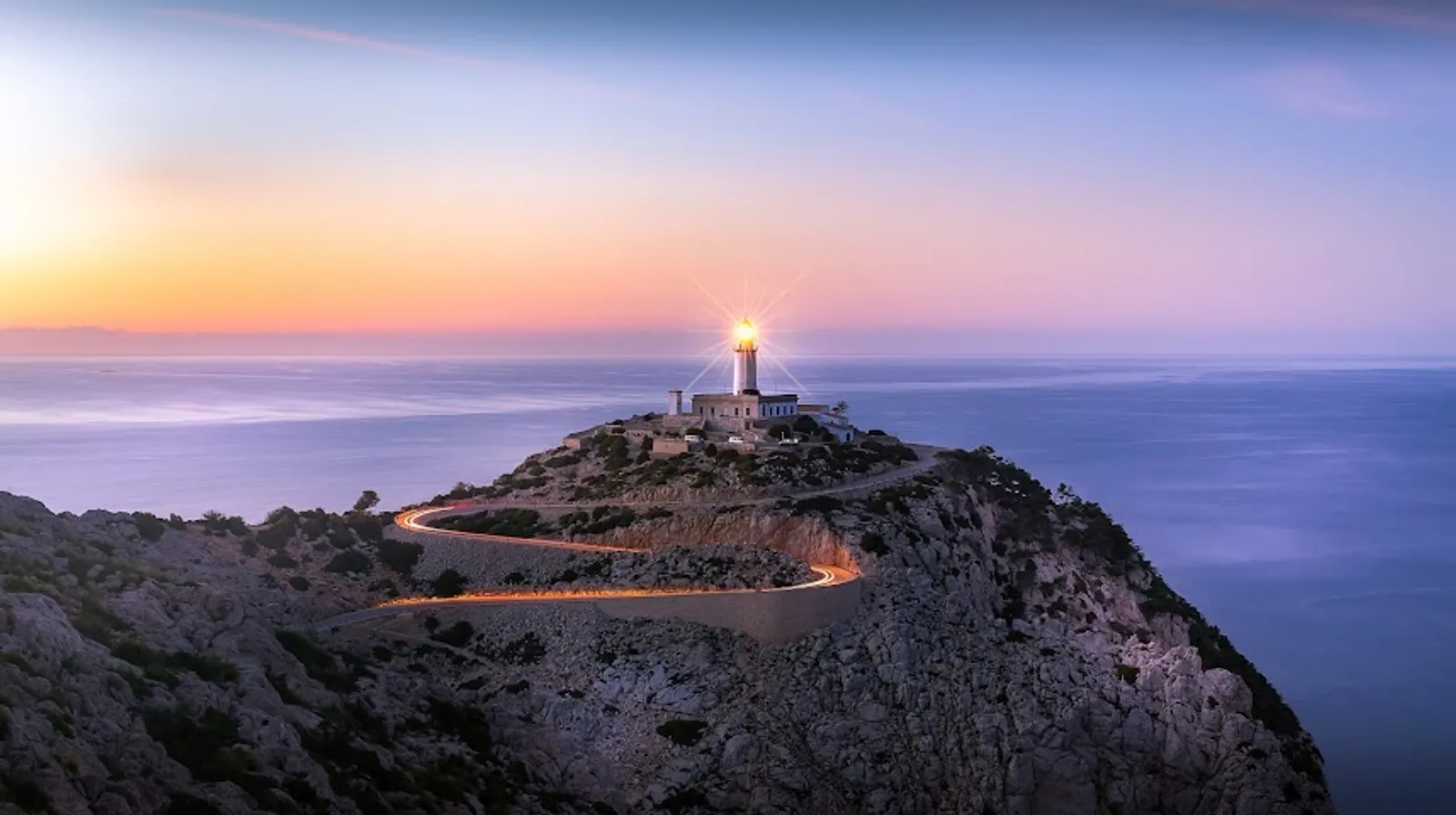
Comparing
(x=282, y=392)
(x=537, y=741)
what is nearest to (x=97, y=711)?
(x=537, y=741)

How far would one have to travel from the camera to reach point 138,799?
19547mm

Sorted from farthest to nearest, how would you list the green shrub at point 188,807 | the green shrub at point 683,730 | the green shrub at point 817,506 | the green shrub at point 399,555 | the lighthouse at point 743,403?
the lighthouse at point 743,403
the green shrub at point 817,506
the green shrub at point 399,555
the green shrub at point 683,730
the green shrub at point 188,807

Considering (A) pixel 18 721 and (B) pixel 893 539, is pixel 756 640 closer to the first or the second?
(B) pixel 893 539

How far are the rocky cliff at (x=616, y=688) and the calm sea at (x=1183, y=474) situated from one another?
12.2 metres

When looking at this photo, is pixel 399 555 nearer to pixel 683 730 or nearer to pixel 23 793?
pixel 683 730

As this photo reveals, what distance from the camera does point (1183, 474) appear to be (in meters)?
112

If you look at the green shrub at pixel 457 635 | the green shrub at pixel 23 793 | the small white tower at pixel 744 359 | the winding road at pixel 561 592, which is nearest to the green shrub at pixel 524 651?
the green shrub at pixel 457 635

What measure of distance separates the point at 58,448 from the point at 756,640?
334 ft

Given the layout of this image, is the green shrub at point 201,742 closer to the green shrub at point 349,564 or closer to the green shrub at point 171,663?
the green shrub at point 171,663

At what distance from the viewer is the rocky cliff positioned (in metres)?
22.5

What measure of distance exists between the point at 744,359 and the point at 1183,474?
2555 inches

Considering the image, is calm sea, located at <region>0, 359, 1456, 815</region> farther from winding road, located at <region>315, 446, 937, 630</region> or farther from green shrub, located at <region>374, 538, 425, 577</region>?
green shrub, located at <region>374, 538, 425, 577</region>

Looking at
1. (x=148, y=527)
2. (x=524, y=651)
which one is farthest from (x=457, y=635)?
(x=148, y=527)

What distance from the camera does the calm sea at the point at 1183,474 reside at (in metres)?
56.1
